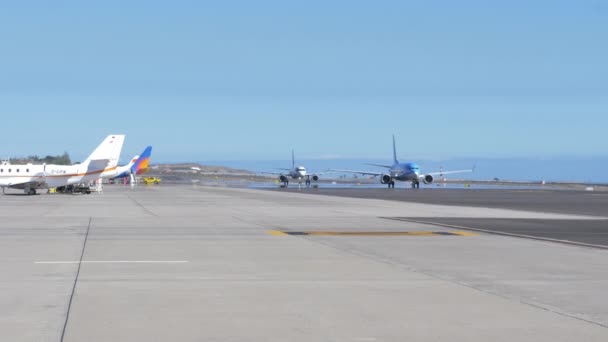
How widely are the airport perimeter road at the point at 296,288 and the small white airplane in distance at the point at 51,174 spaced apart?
48.0 m

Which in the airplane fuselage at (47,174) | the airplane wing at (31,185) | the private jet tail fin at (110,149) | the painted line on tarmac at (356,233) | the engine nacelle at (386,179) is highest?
the private jet tail fin at (110,149)

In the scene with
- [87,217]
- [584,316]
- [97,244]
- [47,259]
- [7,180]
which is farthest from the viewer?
[7,180]

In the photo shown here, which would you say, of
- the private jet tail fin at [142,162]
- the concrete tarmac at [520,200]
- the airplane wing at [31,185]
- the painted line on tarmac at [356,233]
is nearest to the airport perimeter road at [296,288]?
the painted line on tarmac at [356,233]

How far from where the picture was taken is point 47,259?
17969 millimetres

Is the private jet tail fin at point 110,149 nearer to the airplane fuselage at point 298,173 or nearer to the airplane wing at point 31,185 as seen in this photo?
the airplane wing at point 31,185

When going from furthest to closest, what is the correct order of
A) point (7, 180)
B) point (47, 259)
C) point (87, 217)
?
point (7, 180)
point (87, 217)
point (47, 259)

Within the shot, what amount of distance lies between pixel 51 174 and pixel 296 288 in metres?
61.5

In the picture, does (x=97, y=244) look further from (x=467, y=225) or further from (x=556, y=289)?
(x=467, y=225)

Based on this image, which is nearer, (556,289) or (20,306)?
(20,306)

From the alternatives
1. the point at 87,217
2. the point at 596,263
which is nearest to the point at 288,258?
the point at 596,263

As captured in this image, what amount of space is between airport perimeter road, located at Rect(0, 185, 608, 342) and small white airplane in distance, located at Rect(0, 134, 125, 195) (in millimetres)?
48009

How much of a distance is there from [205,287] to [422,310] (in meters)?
3.65

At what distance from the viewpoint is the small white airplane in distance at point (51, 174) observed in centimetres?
7181

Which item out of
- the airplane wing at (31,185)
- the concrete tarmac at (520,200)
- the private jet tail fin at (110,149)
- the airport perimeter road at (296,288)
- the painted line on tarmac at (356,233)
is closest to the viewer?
the airport perimeter road at (296,288)
